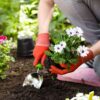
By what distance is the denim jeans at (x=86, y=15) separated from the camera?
2875 millimetres

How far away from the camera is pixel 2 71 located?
3.01 meters

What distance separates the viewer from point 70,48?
8.38 ft

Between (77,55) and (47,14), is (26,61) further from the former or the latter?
(77,55)

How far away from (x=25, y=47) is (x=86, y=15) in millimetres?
890

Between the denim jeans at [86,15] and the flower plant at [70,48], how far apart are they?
0.35 metres

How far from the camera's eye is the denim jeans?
9.43ft

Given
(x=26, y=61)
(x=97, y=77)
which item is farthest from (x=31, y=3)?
(x=97, y=77)

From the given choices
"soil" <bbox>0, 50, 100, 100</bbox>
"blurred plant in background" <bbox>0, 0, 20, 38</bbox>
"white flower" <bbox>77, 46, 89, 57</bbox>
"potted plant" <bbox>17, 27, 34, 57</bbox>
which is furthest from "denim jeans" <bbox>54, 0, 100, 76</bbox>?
"blurred plant in background" <bbox>0, 0, 20, 38</bbox>

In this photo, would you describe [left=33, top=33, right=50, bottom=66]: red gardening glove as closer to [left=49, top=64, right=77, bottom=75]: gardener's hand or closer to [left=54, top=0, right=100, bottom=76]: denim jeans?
[left=49, top=64, right=77, bottom=75]: gardener's hand

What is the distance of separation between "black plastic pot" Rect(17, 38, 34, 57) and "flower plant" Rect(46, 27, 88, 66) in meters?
1.06

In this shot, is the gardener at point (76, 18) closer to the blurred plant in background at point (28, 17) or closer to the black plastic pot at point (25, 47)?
the black plastic pot at point (25, 47)

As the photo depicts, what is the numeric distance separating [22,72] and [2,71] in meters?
0.26

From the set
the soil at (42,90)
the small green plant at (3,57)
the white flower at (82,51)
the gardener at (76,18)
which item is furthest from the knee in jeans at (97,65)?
the small green plant at (3,57)

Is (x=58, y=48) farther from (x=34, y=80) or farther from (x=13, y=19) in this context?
(x=13, y=19)
